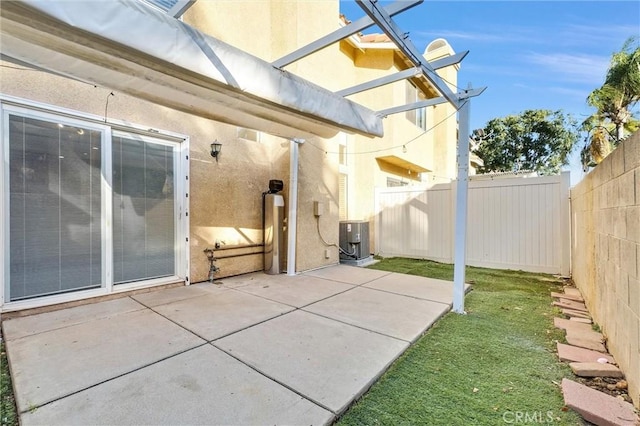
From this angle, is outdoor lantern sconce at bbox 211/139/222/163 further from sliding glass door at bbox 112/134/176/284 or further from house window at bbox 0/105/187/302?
sliding glass door at bbox 112/134/176/284

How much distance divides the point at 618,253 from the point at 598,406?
145 cm

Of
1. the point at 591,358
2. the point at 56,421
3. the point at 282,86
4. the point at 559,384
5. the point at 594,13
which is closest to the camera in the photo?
the point at 56,421

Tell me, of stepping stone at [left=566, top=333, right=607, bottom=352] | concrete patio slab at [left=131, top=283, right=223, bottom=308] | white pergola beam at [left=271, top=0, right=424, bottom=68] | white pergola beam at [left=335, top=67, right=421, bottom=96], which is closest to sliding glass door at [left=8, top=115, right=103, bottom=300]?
concrete patio slab at [left=131, top=283, right=223, bottom=308]

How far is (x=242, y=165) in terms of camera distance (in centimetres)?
660

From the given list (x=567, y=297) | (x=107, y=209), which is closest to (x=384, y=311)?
(x=567, y=297)

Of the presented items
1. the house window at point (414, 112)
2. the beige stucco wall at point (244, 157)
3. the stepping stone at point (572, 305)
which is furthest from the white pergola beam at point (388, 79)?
the house window at point (414, 112)

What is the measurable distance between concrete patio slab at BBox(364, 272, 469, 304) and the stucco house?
1.97 meters

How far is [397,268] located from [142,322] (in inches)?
229

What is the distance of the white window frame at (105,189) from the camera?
3830mm

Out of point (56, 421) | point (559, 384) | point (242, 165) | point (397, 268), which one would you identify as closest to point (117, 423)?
point (56, 421)

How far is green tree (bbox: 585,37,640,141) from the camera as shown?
34.8 ft

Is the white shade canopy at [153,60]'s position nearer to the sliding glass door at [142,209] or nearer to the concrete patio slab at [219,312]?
the sliding glass door at [142,209]

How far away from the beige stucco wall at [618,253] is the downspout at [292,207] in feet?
16.6

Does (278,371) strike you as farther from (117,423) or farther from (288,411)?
(117,423)
